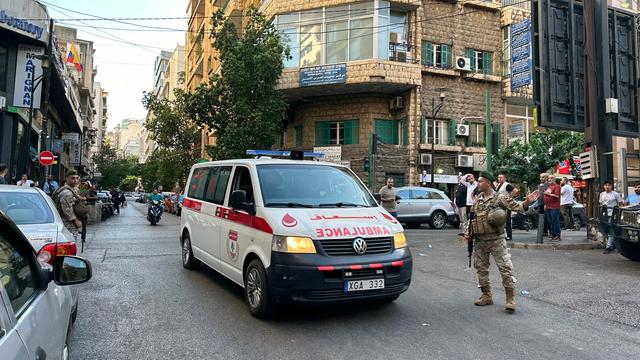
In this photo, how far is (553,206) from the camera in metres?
13.4

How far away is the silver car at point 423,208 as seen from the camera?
19297 mm

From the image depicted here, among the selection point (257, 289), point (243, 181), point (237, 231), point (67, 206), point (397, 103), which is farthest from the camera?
point (397, 103)

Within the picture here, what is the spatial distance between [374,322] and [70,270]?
11.7 feet

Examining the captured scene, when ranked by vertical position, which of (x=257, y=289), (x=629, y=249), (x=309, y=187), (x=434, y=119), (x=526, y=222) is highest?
(x=434, y=119)

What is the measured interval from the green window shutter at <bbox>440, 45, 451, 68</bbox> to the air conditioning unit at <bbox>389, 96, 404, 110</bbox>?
11.8 ft

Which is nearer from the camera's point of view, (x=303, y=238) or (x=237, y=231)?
(x=303, y=238)

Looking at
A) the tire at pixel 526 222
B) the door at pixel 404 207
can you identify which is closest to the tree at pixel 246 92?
the door at pixel 404 207

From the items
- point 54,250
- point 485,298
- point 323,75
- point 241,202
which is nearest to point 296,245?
point 241,202

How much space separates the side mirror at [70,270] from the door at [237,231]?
291 centimetres

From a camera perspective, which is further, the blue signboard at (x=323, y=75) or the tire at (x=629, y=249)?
the blue signboard at (x=323, y=75)

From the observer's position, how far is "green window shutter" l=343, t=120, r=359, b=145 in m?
27.3

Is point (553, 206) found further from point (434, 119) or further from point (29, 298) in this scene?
point (434, 119)

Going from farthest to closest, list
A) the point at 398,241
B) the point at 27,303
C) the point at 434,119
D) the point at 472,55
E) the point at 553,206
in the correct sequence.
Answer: the point at 472,55 → the point at 434,119 → the point at 553,206 → the point at 398,241 → the point at 27,303

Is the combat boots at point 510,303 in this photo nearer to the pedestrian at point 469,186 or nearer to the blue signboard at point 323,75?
the pedestrian at point 469,186
